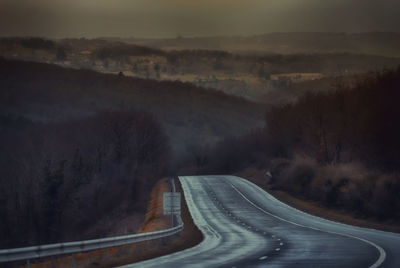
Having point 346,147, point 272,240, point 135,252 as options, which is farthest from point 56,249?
point 346,147

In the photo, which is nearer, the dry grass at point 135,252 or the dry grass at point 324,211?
the dry grass at point 135,252

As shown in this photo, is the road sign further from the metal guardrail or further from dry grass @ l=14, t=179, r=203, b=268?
the metal guardrail

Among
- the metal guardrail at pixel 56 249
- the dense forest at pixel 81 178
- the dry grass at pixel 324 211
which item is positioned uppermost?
the metal guardrail at pixel 56 249

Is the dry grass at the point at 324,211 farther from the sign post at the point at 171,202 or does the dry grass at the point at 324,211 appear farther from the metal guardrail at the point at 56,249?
the metal guardrail at the point at 56,249

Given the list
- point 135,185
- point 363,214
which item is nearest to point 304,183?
point 363,214

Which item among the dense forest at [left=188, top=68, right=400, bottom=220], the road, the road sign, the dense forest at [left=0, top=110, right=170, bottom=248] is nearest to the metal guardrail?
the road

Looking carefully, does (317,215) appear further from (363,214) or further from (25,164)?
(25,164)

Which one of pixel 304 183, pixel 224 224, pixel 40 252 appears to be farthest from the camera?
pixel 304 183

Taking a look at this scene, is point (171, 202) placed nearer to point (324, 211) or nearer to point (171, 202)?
point (171, 202)

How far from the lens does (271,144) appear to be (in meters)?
123

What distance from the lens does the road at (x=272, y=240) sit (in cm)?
2438

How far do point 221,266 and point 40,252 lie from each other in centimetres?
574

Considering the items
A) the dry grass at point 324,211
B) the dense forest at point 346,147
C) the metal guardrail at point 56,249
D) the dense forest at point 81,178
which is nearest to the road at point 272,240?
the dry grass at point 324,211

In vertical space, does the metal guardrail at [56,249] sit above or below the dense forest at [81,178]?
above
